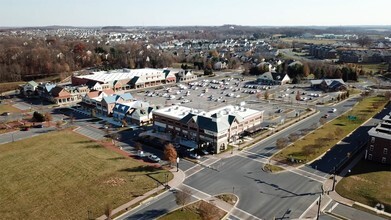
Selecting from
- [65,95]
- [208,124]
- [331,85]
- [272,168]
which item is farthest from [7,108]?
[331,85]

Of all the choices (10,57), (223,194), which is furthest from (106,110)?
(10,57)

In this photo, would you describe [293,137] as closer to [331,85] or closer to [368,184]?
[368,184]

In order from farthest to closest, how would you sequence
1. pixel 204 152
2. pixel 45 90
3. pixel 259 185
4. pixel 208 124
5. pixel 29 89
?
1. pixel 29 89
2. pixel 45 90
3. pixel 208 124
4. pixel 204 152
5. pixel 259 185

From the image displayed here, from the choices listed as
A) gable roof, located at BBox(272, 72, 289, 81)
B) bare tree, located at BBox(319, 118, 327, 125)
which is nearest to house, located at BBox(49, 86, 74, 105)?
bare tree, located at BBox(319, 118, 327, 125)

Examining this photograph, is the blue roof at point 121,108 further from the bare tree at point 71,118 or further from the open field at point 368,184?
the open field at point 368,184

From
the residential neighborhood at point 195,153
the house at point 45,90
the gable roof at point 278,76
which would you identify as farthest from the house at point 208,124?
the gable roof at point 278,76

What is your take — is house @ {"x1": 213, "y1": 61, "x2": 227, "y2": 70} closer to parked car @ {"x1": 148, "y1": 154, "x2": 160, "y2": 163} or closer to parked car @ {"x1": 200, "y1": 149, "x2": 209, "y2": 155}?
parked car @ {"x1": 200, "y1": 149, "x2": 209, "y2": 155}
